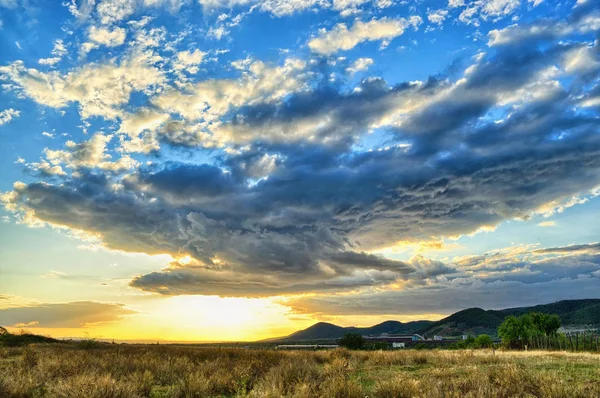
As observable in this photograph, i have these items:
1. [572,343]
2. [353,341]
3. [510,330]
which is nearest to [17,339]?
[353,341]

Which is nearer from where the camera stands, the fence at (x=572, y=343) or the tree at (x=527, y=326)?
the fence at (x=572, y=343)

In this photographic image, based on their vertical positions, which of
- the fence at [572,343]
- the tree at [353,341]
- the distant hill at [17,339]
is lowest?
the tree at [353,341]

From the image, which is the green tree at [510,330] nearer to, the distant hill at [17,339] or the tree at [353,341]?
the tree at [353,341]

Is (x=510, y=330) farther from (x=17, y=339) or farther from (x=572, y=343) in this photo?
(x=17, y=339)

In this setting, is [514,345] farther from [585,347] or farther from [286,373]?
[286,373]

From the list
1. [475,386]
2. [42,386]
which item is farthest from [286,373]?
[42,386]

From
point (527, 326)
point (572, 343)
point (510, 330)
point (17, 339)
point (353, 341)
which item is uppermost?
point (17, 339)

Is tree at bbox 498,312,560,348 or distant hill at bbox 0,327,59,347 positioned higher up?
distant hill at bbox 0,327,59,347

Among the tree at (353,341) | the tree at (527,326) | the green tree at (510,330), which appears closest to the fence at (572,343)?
the green tree at (510,330)

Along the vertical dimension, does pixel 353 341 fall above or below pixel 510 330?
below

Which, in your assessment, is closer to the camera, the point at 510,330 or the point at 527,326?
the point at 527,326

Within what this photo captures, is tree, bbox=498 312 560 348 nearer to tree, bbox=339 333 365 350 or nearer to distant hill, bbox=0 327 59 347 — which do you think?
tree, bbox=339 333 365 350

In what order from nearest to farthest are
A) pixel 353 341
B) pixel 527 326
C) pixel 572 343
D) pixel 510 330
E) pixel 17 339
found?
pixel 17 339, pixel 572 343, pixel 353 341, pixel 527 326, pixel 510 330

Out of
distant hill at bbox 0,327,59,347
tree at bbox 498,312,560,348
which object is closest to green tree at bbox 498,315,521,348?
tree at bbox 498,312,560,348
